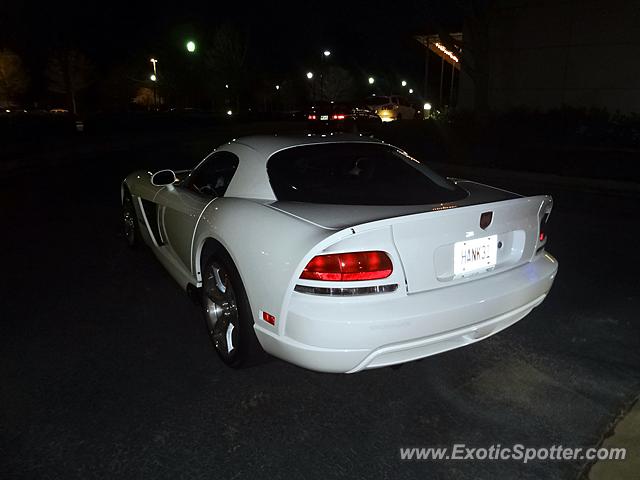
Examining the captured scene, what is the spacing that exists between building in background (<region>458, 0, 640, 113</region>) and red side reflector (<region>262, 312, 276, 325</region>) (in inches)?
743

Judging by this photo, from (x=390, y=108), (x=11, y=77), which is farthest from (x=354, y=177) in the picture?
(x=11, y=77)

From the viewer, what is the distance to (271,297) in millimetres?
2896

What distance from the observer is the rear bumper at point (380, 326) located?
2.71m

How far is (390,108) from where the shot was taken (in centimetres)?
3375

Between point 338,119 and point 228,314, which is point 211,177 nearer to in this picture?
point 228,314

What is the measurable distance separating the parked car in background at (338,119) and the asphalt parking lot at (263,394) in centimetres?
2124

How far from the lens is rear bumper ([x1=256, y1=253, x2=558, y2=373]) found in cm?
271

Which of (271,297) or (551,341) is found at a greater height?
(271,297)

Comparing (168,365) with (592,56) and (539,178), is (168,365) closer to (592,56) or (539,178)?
(539,178)

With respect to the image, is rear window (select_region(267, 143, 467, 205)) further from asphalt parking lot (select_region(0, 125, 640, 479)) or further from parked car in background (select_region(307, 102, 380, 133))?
parked car in background (select_region(307, 102, 380, 133))

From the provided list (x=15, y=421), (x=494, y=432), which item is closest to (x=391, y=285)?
(x=494, y=432)

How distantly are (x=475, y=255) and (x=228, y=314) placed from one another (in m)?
1.57

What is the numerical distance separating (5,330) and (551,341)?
13.5ft

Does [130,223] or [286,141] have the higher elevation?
[286,141]
